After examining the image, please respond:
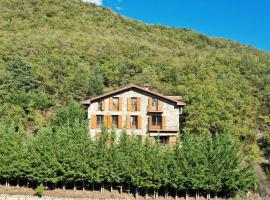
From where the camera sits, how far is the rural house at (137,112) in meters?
48.9

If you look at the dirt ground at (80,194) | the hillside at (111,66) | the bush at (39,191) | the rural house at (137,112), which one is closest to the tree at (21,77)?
the hillside at (111,66)

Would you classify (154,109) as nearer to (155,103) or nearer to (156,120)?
(155,103)

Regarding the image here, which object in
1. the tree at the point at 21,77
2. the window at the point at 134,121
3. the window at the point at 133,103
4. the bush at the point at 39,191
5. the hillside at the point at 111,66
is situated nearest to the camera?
the bush at the point at 39,191

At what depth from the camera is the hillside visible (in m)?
58.2

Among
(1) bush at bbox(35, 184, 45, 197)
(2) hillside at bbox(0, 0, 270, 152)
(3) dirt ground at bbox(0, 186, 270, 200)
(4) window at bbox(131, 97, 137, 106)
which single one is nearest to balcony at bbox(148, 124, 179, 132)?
(4) window at bbox(131, 97, 137, 106)

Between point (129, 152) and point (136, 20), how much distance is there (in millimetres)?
106804

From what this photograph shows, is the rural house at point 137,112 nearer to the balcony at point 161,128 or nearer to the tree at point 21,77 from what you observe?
the balcony at point 161,128

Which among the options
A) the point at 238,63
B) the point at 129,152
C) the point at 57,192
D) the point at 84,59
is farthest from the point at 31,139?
the point at 238,63

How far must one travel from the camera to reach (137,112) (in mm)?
49500

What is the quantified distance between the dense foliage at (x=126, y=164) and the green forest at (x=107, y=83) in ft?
0.42

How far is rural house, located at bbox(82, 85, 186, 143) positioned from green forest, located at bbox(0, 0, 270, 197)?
275 centimetres

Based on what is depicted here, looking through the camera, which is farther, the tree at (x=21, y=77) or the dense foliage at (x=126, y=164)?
the tree at (x=21, y=77)

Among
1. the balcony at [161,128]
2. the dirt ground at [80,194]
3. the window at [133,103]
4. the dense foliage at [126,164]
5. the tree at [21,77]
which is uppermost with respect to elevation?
the tree at [21,77]

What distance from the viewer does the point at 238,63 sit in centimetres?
9331
